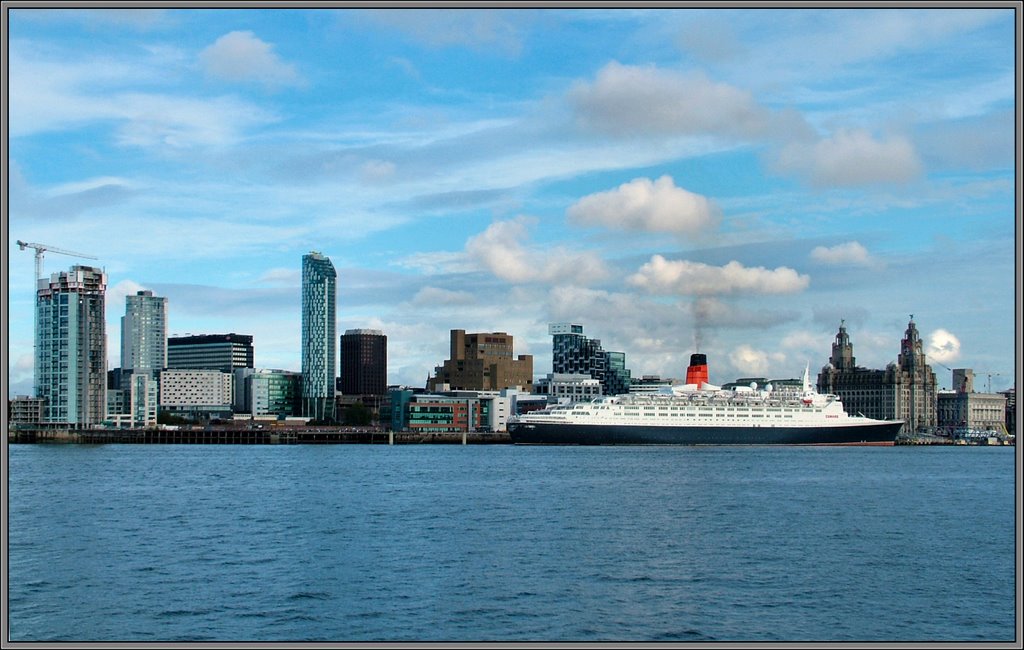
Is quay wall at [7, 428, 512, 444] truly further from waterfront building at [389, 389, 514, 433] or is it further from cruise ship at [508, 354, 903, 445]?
cruise ship at [508, 354, 903, 445]

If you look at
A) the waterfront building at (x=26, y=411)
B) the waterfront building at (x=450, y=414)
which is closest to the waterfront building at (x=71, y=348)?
the waterfront building at (x=26, y=411)

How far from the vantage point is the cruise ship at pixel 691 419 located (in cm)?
11656

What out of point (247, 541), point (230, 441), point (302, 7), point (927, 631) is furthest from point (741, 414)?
point (302, 7)

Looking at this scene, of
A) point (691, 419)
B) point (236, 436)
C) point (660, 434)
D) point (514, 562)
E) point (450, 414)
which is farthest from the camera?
point (450, 414)

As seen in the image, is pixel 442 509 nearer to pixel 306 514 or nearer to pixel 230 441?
pixel 306 514

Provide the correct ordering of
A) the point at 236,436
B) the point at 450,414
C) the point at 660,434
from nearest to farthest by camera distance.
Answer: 1. the point at 660,434
2. the point at 236,436
3. the point at 450,414

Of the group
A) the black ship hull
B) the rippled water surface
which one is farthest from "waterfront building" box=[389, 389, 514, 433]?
the rippled water surface

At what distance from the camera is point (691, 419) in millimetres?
117875

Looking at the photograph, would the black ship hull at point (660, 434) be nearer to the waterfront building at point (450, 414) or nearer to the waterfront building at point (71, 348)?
the waterfront building at point (450, 414)

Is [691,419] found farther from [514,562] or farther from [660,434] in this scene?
[514,562]

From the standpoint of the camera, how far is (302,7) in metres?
17.2

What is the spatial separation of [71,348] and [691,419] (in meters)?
95.8

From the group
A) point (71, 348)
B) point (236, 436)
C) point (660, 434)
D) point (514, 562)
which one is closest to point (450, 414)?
point (236, 436)

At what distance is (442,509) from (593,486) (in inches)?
515
